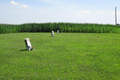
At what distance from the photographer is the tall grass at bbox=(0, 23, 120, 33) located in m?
39.2

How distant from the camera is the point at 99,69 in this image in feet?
20.3

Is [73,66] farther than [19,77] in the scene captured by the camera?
Yes

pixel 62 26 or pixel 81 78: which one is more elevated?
pixel 62 26

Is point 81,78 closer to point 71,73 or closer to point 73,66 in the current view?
point 71,73

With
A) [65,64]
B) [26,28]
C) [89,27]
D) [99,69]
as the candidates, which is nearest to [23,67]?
[65,64]

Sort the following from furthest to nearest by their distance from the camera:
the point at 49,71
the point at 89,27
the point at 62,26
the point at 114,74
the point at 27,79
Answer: the point at 62,26 → the point at 89,27 → the point at 49,71 → the point at 114,74 → the point at 27,79

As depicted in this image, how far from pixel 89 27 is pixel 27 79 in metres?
36.3

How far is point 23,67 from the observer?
258 inches

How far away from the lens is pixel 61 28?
139ft

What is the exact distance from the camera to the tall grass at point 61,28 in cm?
3916

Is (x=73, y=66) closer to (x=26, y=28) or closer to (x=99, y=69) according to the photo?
(x=99, y=69)

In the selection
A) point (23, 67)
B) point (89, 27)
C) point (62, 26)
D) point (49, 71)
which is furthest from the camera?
point (62, 26)

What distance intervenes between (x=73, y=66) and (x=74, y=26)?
35.8 m

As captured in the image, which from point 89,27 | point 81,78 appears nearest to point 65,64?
point 81,78
